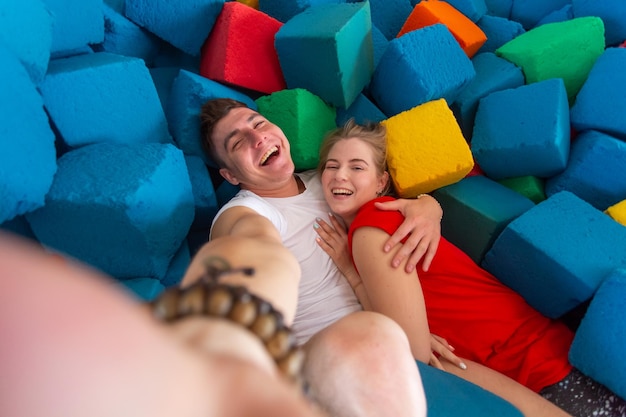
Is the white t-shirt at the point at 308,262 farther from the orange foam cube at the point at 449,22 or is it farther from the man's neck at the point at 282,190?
the orange foam cube at the point at 449,22

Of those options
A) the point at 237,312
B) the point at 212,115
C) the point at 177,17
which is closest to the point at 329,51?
the point at 212,115

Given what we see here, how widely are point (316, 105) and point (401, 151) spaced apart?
0.31 metres

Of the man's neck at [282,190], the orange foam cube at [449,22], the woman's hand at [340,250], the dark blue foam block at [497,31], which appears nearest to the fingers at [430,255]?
the woman's hand at [340,250]

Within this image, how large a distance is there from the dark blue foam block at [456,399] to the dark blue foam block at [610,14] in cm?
158

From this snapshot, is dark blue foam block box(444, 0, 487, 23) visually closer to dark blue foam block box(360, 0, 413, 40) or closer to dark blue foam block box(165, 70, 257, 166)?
dark blue foam block box(360, 0, 413, 40)

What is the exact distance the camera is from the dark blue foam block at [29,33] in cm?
110

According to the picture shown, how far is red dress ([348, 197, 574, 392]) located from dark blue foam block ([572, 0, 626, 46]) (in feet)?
3.91

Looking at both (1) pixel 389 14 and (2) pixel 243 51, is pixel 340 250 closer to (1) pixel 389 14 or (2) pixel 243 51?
(2) pixel 243 51

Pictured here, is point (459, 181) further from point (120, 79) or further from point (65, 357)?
point (65, 357)

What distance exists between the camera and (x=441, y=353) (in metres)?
1.18

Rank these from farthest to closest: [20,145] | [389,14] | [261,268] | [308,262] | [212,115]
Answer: [389,14] < [212,115] < [308,262] < [20,145] < [261,268]

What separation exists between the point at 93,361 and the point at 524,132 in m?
1.48

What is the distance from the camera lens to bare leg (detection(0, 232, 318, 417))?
0.26 meters

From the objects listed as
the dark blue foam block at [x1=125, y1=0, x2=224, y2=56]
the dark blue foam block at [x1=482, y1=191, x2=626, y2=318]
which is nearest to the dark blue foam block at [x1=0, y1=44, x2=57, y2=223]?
the dark blue foam block at [x1=125, y1=0, x2=224, y2=56]
